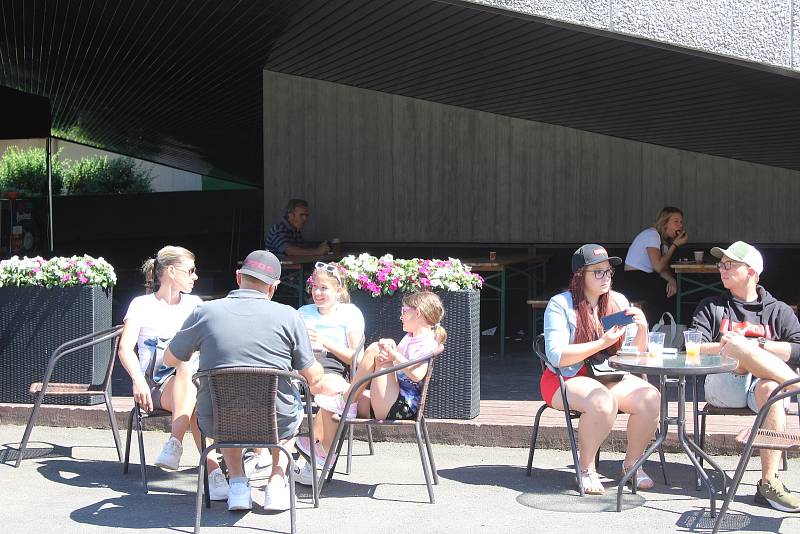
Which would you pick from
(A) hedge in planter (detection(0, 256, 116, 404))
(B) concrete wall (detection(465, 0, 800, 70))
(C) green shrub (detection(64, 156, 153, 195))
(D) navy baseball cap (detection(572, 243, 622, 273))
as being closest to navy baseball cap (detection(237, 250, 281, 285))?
(D) navy baseball cap (detection(572, 243, 622, 273))

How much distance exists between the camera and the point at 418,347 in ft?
16.8

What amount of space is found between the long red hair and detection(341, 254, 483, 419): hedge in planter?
1.15 m

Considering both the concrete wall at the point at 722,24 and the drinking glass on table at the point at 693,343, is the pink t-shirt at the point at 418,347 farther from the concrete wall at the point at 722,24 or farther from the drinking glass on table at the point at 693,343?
the concrete wall at the point at 722,24

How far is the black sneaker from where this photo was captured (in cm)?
465

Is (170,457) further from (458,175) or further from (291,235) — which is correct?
(458,175)

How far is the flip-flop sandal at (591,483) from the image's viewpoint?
500 cm

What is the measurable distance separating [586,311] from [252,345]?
168 cm

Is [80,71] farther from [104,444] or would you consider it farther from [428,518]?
[428,518]

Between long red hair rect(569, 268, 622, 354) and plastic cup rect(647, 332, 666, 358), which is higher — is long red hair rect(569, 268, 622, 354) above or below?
above

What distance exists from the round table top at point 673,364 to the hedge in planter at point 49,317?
11.1ft

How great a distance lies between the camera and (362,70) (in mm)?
11391

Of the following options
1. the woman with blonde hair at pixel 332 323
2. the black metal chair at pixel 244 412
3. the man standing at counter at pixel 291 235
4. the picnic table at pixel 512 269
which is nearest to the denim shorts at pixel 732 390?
the woman with blonde hair at pixel 332 323

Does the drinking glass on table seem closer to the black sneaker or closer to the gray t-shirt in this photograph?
the black sneaker

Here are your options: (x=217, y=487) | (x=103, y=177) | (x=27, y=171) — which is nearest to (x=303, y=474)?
(x=217, y=487)
